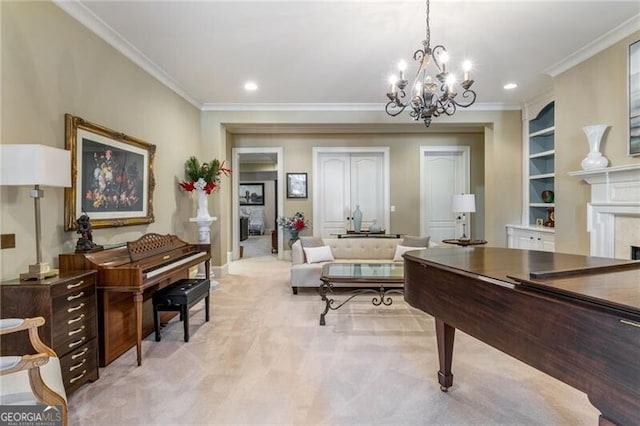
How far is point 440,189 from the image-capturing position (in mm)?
6914

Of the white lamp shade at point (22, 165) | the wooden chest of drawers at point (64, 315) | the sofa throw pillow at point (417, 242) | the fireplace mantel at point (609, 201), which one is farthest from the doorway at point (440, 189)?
the white lamp shade at point (22, 165)

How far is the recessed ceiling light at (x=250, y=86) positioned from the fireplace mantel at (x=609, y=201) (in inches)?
Answer: 157

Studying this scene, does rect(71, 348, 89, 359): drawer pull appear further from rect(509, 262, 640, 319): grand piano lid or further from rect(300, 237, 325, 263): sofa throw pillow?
rect(300, 237, 325, 263): sofa throw pillow

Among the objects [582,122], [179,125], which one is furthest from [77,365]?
[582,122]

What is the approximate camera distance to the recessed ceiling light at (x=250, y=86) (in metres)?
4.22

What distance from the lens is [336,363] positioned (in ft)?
8.02

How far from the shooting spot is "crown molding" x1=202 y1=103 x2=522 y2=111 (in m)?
5.11

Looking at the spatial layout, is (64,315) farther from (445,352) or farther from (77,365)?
(445,352)

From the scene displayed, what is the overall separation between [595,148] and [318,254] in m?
3.43

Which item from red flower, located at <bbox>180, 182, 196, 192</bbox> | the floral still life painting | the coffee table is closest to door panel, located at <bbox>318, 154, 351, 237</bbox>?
the coffee table

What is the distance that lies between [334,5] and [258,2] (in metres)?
0.61

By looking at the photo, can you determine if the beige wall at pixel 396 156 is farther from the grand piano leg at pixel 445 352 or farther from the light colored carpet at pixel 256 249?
the grand piano leg at pixel 445 352

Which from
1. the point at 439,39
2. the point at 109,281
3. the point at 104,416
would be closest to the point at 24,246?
the point at 109,281

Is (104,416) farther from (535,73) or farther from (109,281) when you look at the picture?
(535,73)
